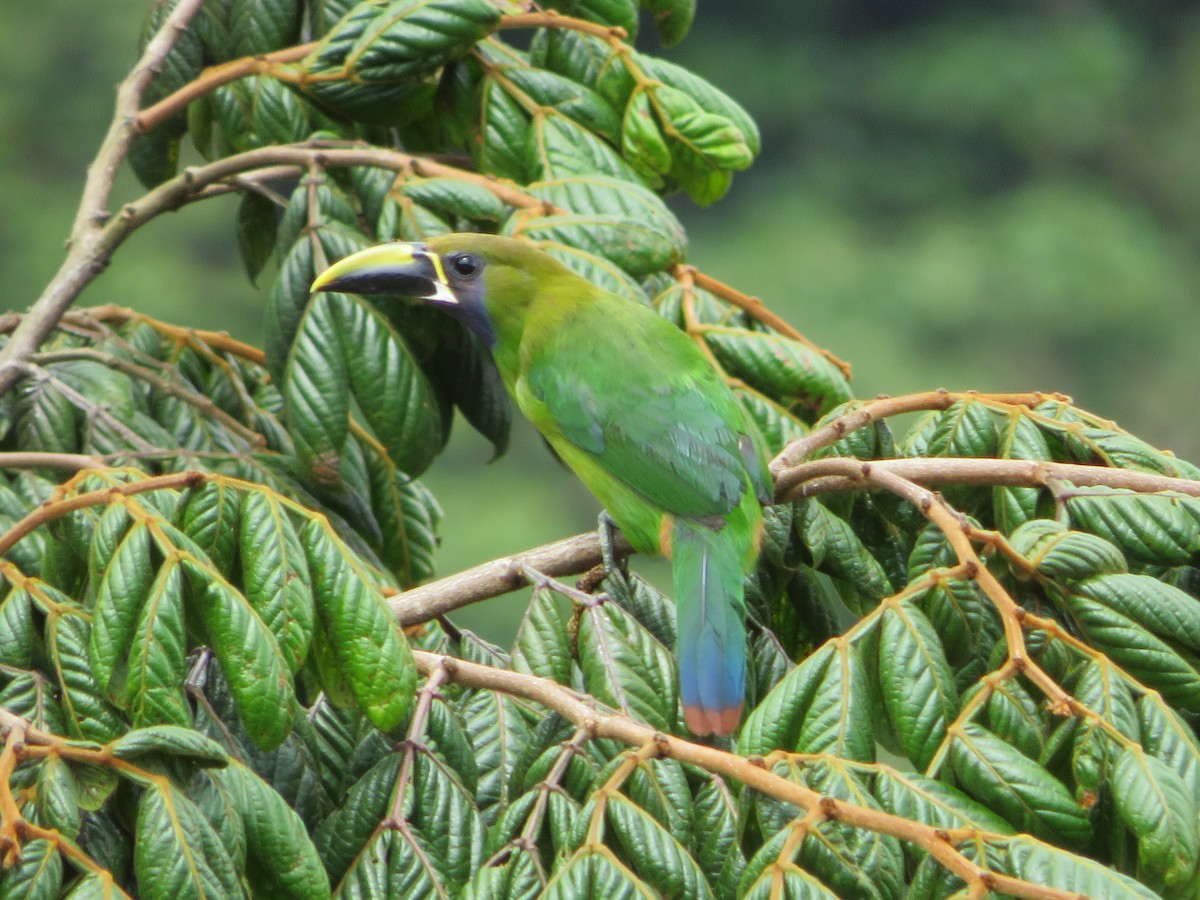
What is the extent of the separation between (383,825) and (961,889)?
1.93 feet

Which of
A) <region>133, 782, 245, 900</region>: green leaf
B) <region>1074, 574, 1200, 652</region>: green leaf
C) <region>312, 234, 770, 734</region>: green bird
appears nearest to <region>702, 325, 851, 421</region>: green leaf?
<region>312, 234, 770, 734</region>: green bird

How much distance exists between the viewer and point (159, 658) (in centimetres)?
150

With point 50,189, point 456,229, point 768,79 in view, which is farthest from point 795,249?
point 456,229

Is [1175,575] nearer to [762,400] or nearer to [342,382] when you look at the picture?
[762,400]

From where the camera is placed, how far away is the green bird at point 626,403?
2172 millimetres

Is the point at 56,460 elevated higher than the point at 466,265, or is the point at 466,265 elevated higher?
the point at 466,265

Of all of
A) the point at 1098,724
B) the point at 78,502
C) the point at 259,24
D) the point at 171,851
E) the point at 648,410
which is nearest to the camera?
the point at 171,851

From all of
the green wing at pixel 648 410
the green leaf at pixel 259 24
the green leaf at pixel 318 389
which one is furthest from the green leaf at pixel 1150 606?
the green leaf at pixel 259 24

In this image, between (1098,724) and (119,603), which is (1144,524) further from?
(119,603)

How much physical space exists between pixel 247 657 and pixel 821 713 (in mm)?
547

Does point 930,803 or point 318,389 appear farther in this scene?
point 318,389

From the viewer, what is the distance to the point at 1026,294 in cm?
1780

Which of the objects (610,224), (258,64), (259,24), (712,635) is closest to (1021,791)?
(712,635)

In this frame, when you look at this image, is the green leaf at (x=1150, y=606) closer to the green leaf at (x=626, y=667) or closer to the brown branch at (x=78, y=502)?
the green leaf at (x=626, y=667)
